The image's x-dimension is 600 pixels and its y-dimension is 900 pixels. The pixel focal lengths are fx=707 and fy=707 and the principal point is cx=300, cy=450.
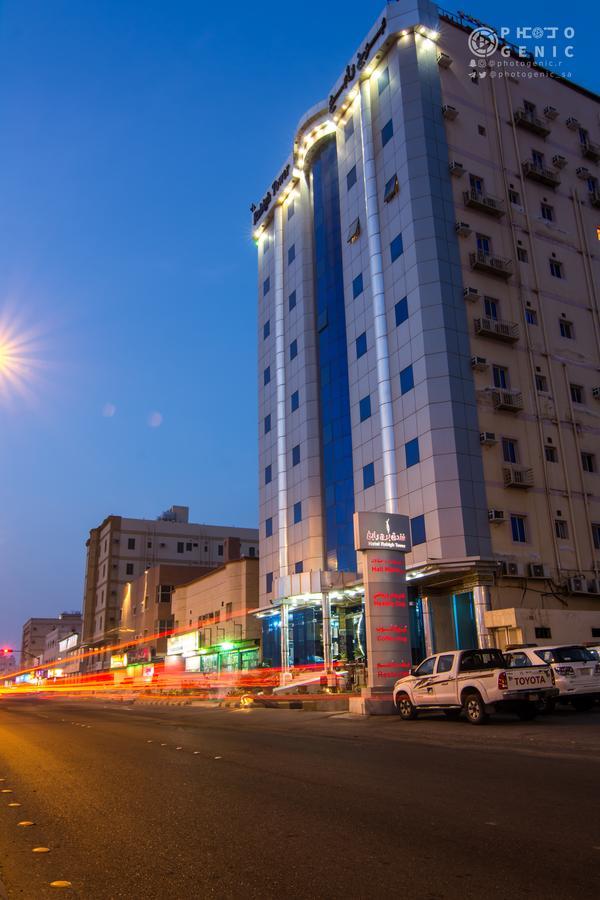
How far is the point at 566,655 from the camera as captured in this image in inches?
792

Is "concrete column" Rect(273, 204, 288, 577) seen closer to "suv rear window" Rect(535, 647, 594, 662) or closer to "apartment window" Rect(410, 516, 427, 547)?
"apartment window" Rect(410, 516, 427, 547)

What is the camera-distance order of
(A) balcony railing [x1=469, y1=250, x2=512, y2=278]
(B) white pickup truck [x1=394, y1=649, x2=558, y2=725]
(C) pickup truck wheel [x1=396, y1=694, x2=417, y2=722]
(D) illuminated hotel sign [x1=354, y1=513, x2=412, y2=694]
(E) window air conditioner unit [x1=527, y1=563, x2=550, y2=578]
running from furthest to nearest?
(A) balcony railing [x1=469, y1=250, x2=512, y2=278] → (E) window air conditioner unit [x1=527, y1=563, x2=550, y2=578] → (D) illuminated hotel sign [x1=354, y1=513, x2=412, y2=694] → (C) pickup truck wheel [x1=396, y1=694, x2=417, y2=722] → (B) white pickup truck [x1=394, y1=649, x2=558, y2=725]

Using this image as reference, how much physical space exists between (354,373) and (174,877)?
40.6 metres

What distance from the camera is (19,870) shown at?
17.7 feet

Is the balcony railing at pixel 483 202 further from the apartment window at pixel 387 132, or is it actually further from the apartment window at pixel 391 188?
the apartment window at pixel 387 132

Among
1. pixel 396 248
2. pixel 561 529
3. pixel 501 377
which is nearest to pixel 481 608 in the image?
pixel 561 529

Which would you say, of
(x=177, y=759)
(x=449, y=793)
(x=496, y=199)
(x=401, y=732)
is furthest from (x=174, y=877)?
(x=496, y=199)

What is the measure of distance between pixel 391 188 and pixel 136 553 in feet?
278

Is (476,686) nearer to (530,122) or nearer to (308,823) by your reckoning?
(308,823)

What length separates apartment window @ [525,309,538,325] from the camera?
1617 inches

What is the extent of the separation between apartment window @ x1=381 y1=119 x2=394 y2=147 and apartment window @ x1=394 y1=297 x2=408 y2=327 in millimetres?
11327

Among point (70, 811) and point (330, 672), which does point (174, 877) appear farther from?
point (330, 672)

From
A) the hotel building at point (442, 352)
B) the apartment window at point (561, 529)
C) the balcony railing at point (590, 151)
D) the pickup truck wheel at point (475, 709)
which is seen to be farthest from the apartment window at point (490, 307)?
the pickup truck wheel at point (475, 709)

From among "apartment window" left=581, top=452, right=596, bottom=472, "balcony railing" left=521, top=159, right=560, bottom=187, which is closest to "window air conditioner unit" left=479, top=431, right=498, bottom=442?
"apartment window" left=581, top=452, right=596, bottom=472
